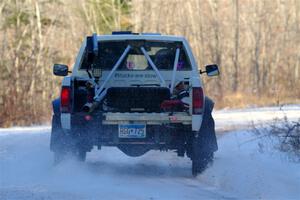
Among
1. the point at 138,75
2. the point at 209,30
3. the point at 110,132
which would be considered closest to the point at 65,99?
the point at 110,132

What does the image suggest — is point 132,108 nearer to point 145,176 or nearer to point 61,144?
point 145,176

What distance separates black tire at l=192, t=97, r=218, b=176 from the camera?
1102cm

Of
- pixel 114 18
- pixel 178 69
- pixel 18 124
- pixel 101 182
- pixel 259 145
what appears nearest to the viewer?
pixel 101 182

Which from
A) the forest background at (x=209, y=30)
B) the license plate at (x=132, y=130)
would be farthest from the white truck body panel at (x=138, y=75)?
the forest background at (x=209, y=30)

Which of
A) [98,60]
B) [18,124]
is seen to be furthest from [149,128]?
[18,124]

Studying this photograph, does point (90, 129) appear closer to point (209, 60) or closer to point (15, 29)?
point (15, 29)

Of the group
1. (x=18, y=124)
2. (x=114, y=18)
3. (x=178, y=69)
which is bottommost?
(x=18, y=124)

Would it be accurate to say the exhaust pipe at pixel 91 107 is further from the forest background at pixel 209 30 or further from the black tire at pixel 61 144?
the forest background at pixel 209 30

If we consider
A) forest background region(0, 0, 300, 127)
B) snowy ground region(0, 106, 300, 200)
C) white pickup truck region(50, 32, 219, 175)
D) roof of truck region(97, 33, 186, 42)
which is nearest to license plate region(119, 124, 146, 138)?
white pickup truck region(50, 32, 219, 175)

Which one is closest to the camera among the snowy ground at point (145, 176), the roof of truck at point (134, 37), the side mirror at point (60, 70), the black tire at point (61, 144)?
the snowy ground at point (145, 176)

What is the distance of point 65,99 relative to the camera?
10828mm

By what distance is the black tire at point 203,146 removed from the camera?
434 inches

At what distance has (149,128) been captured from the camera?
35.4ft

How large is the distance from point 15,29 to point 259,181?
31.4 meters
